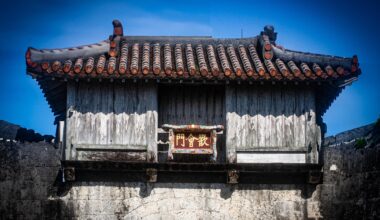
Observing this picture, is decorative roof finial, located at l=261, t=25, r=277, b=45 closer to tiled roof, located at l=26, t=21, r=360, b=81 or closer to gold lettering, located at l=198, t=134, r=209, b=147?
tiled roof, located at l=26, t=21, r=360, b=81

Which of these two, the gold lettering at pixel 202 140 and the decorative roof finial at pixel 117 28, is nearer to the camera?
the gold lettering at pixel 202 140

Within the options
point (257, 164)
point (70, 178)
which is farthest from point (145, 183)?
point (257, 164)

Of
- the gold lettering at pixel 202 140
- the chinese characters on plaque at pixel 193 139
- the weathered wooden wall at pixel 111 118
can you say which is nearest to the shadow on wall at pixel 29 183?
the weathered wooden wall at pixel 111 118

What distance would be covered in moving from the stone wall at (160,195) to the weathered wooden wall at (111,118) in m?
0.88

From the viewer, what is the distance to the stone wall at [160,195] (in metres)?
16.2

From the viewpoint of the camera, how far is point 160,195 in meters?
16.9

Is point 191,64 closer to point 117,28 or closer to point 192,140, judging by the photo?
point 192,140

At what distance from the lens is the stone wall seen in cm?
1625

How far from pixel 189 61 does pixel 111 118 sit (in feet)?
9.41

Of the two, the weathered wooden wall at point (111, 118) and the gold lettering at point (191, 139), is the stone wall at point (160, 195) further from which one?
the gold lettering at point (191, 139)

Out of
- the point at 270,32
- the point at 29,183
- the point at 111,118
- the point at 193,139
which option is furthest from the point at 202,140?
the point at 29,183

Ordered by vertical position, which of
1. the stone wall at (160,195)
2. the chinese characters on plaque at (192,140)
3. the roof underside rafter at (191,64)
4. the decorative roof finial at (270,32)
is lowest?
the stone wall at (160,195)

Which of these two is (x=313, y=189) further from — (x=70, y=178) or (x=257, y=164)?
(x=70, y=178)

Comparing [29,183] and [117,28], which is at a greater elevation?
[117,28]
